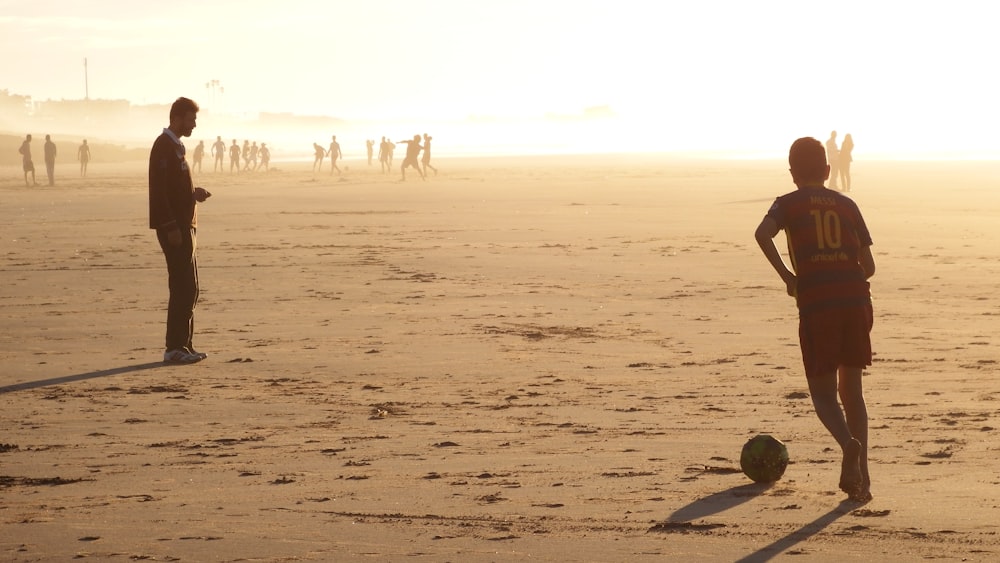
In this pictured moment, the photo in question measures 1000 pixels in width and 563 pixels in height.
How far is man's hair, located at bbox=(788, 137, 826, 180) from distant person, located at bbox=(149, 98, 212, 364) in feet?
17.7

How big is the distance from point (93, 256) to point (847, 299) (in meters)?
14.9

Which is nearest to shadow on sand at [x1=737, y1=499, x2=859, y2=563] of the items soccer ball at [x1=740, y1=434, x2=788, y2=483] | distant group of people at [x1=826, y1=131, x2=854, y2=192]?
soccer ball at [x1=740, y1=434, x2=788, y2=483]

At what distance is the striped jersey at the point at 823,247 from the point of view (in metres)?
6.12

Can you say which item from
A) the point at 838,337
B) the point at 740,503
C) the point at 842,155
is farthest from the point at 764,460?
Result: the point at 842,155

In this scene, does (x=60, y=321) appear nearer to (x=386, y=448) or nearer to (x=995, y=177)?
(x=386, y=448)

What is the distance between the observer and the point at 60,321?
504 inches

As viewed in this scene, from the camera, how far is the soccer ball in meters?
6.45

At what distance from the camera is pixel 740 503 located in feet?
20.4

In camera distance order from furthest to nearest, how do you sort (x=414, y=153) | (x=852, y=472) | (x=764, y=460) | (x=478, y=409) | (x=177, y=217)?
(x=414, y=153) → (x=177, y=217) → (x=478, y=409) → (x=764, y=460) → (x=852, y=472)

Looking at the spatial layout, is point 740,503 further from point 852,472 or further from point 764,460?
point 852,472

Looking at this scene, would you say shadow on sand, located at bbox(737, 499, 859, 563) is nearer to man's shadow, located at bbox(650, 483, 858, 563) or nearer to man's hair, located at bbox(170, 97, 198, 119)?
man's shadow, located at bbox(650, 483, 858, 563)

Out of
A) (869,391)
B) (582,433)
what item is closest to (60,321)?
(582,433)

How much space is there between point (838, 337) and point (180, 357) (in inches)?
233

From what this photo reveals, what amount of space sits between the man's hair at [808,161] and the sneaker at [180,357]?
5.69 meters
